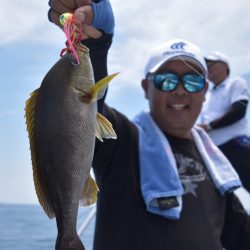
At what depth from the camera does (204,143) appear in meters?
2.94

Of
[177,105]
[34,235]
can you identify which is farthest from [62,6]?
[34,235]

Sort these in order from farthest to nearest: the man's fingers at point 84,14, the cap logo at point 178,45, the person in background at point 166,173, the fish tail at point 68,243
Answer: the cap logo at point 178,45
the person in background at point 166,173
the man's fingers at point 84,14
the fish tail at point 68,243

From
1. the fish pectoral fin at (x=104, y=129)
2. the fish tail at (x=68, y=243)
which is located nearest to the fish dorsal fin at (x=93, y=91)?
the fish pectoral fin at (x=104, y=129)

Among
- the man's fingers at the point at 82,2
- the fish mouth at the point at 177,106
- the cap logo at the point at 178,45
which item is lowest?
the fish mouth at the point at 177,106

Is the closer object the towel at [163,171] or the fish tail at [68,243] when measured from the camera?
the fish tail at [68,243]

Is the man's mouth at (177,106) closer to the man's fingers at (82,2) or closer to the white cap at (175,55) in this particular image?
the white cap at (175,55)

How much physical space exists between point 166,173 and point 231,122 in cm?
161

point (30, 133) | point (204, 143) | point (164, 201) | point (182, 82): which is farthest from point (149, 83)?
point (30, 133)

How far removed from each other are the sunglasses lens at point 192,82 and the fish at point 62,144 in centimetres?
140

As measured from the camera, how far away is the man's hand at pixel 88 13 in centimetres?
161

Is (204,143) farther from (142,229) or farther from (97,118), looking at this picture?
(97,118)

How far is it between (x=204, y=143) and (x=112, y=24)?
135cm

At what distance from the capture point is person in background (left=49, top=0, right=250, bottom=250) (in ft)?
7.54

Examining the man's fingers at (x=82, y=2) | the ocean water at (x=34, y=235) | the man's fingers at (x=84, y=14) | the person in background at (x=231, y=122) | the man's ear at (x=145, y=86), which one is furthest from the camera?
the ocean water at (x=34, y=235)
